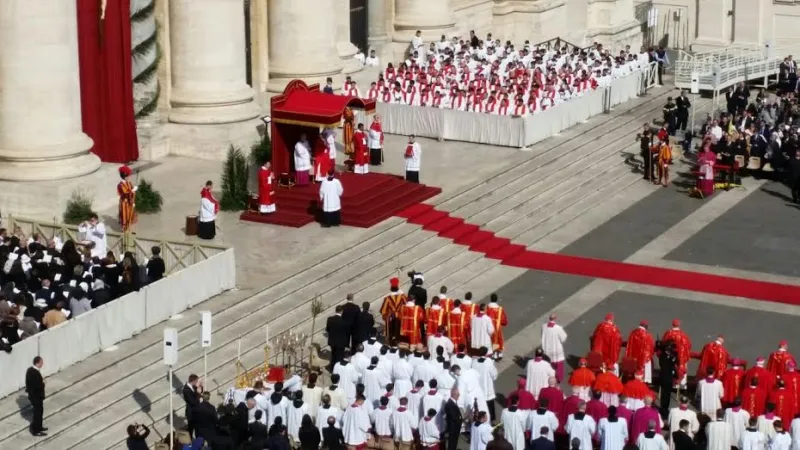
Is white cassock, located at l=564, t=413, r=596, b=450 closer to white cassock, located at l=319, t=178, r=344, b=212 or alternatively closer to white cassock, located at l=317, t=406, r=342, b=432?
white cassock, located at l=317, t=406, r=342, b=432

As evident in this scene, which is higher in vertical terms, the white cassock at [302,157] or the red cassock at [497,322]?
the white cassock at [302,157]

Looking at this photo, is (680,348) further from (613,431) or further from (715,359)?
(613,431)

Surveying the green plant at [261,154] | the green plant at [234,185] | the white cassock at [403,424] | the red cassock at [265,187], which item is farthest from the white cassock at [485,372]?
the green plant at [261,154]

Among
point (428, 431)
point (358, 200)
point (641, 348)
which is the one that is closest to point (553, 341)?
point (641, 348)

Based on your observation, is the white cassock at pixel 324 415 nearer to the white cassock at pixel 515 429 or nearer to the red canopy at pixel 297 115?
the white cassock at pixel 515 429

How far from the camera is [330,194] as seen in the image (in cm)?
3688

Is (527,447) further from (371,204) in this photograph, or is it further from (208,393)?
(371,204)

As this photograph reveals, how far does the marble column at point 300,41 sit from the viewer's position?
44.5m

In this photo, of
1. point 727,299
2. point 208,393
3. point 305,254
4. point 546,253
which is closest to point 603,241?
point 546,253

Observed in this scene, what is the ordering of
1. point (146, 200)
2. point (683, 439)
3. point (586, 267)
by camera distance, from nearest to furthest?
point (683, 439) < point (586, 267) < point (146, 200)

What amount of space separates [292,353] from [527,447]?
5.42 metres

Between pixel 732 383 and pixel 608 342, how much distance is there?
2.39 meters

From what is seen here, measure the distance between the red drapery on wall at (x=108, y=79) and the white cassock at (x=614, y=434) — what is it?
16.8m

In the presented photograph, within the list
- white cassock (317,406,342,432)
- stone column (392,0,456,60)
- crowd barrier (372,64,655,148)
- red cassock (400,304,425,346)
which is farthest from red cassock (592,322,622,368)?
stone column (392,0,456,60)
